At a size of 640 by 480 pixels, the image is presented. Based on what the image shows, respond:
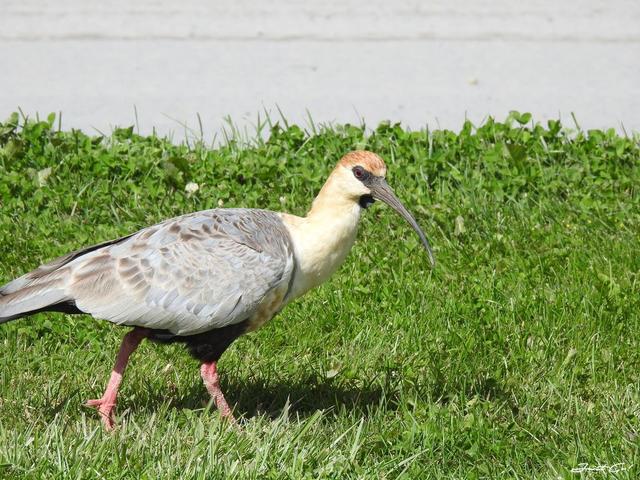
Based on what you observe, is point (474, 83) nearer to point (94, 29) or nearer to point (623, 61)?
point (623, 61)

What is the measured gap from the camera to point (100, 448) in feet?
14.3

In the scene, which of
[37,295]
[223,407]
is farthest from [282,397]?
[37,295]

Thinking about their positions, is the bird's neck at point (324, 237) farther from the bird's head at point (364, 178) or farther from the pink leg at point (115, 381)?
the pink leg at point (115, 381)

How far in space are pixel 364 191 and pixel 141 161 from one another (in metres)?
2.22

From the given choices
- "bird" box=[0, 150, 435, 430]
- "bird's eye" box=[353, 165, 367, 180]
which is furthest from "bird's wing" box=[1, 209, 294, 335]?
"bird's eye" box=[353, 165, 367, 180]

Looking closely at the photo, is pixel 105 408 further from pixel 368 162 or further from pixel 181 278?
pixel 368 162

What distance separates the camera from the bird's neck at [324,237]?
4965mm

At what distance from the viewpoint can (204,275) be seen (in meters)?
4.80

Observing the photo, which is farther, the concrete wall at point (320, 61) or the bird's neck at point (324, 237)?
the concrete wall at point (320, 61)

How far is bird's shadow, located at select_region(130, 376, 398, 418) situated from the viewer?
5.12 metres

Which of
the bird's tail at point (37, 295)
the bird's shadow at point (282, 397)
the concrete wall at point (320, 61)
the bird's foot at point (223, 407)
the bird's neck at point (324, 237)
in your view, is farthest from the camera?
the concrete wall at point (320, 61)

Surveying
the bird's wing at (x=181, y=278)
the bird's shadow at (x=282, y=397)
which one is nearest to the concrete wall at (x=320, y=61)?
the bird's shadow at (x=282, y=397)

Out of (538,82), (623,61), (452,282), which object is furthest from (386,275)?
(623,61)

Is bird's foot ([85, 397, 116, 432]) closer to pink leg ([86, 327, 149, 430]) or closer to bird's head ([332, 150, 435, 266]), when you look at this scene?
pink leg ([86, 327, 149, 430])
